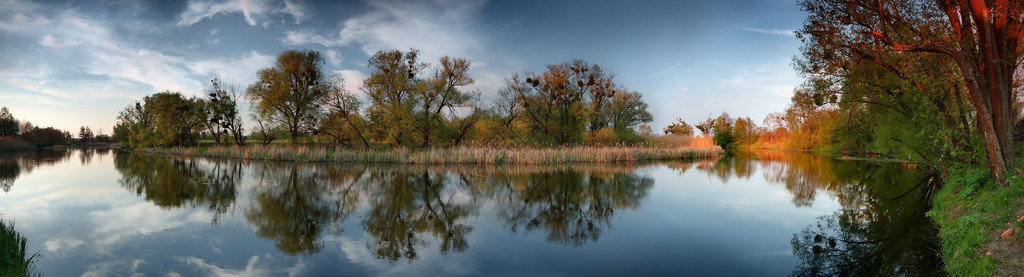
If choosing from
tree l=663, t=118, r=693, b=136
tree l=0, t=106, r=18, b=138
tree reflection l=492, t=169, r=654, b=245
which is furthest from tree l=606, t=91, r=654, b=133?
tree l=0, t=106, r=18, b=138

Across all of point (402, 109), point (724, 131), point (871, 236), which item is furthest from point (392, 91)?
point (724, 131)

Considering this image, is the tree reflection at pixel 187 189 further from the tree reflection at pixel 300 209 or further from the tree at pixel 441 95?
the tree at pixel 441 95

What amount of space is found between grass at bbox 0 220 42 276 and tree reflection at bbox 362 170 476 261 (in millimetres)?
3607

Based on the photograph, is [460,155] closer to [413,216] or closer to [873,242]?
[413,216]

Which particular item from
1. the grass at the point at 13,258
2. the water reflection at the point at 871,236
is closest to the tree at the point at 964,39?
the water reflection at the point at 871,236

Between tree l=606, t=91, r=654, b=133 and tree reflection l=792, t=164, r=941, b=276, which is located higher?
tree l=606, t=91, r=654, b=133

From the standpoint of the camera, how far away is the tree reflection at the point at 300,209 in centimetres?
674

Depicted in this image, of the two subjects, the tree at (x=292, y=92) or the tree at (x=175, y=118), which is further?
the tree at (x=175, y=118)

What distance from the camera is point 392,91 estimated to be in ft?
92.1

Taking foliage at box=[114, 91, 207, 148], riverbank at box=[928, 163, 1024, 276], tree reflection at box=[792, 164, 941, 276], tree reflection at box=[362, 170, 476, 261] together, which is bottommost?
tree reflection at box=[792, 164, 941, 276]

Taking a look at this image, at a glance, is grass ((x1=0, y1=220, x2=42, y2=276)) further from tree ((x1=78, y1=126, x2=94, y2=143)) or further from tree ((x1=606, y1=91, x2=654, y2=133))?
tree ((x1=78, y1=126, x2=94, y2=143))

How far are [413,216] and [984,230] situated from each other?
8.35m

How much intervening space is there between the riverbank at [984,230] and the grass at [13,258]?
9985 millimetres

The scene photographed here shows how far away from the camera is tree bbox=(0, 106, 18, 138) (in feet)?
158
